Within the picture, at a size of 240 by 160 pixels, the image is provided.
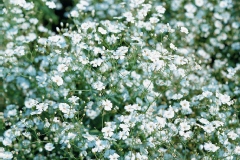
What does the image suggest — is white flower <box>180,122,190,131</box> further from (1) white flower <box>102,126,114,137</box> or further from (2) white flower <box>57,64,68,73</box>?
(2) white flower <box>57,64,68,73</box>

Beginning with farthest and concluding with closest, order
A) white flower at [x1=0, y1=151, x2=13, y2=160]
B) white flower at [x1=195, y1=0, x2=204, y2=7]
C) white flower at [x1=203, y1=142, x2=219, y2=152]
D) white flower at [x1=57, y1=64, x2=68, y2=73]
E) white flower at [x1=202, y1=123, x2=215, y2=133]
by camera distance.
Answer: white flower at [x1=195, y1=0, x2=204, y2=7] < white flower at [x1=57, y1=64, x2=68, y2=73] < white flower at [x1=0, y1=151, x2=13, y2=160] < white flower at [x1=202, y1=123, x2=215, y2=133] < white flower at [x1=203, y1=142, x2=219, y2=152]

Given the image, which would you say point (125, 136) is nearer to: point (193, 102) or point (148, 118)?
point (148, 118)

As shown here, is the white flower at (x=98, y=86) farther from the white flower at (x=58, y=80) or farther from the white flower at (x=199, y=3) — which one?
the white flower at (x=199, y=3)

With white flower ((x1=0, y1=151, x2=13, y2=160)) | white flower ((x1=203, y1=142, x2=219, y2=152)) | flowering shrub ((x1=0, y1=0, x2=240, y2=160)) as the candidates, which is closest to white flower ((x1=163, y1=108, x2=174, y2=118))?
flowering shrub ((x1=0, y1=0, x2=240, y2=160))

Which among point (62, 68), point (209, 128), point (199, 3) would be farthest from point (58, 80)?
point (199, 3)

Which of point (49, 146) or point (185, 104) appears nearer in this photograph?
point (49, 146)

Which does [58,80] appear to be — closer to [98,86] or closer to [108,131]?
[98,86]

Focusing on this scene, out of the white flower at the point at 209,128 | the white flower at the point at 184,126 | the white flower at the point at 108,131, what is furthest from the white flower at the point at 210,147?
the white flower at the point at 108,131

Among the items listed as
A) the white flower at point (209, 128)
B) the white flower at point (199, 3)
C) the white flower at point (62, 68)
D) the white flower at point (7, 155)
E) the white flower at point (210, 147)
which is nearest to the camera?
the white flower at point (210, 147)
